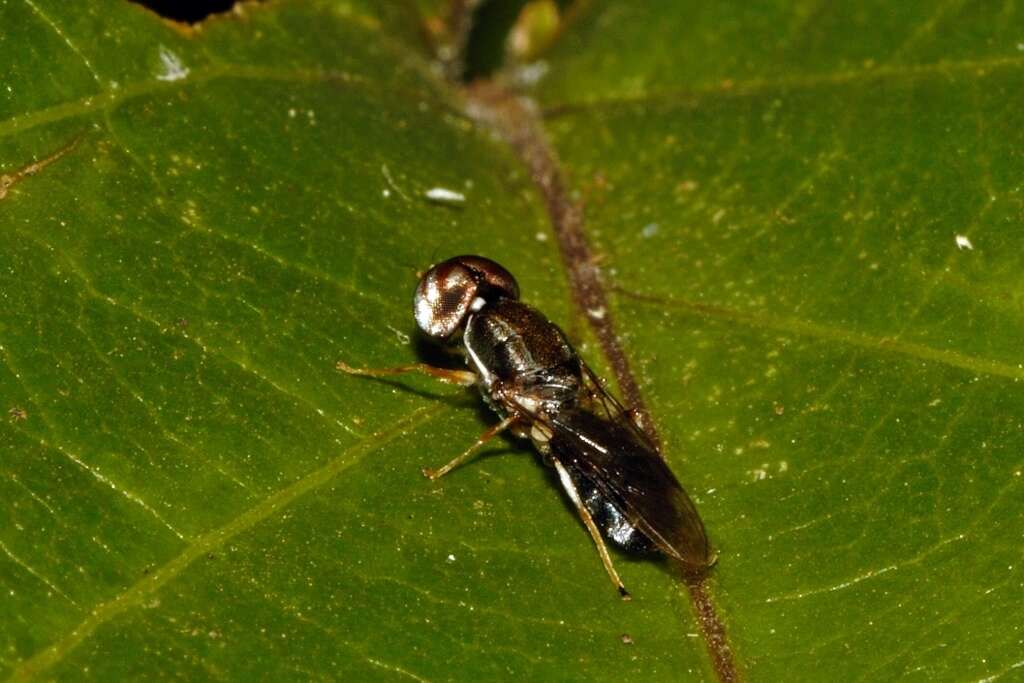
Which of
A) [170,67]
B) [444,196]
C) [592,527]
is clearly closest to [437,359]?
[444,196]

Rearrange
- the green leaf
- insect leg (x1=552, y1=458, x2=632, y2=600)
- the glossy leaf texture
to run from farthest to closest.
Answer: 1. insect leg (x1=552, y1=458, x2=632, y2=600)
2. the glossy leaf texture
3. the green leaf

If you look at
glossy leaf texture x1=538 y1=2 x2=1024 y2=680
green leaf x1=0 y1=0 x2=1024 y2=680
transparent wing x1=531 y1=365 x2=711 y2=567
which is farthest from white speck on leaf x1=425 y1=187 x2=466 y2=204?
transparent wing x1=531 y1=365 x2=711 y2=567

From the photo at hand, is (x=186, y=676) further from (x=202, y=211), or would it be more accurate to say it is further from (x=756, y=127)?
(x=756, y=127)

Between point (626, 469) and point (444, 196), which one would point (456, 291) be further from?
point (626, 469)

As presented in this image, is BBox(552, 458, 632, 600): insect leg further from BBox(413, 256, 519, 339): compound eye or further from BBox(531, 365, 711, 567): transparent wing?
BBox(413, 256, 519, 339): compound eye

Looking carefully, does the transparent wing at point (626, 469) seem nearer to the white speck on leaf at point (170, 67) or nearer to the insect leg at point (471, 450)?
the insect leg at point (471, 450)

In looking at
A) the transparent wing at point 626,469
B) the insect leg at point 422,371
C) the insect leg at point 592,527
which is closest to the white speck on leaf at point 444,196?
the insect leg at point 422,371
